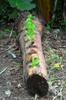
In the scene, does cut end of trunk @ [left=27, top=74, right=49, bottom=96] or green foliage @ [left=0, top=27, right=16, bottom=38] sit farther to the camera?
green foliage @ [left=0, top=27, right=16, bottom=38]

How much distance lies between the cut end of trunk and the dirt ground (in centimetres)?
10

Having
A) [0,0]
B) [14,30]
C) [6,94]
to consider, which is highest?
[0,0]

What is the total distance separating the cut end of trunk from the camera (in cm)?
358

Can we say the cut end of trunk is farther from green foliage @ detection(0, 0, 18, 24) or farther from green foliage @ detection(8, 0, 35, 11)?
green foliage @ detection(0, 0, 18, 24)

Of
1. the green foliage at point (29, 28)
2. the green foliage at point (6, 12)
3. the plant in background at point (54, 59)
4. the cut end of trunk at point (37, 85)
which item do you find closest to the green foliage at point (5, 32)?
the green foliage at point (6, 12)

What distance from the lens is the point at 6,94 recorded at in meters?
3.85

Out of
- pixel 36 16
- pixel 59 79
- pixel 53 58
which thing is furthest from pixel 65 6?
pixel 59 79

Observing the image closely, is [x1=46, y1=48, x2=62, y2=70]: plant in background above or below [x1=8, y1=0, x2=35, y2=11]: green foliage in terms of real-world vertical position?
below

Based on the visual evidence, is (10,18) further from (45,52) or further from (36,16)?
(45,52)

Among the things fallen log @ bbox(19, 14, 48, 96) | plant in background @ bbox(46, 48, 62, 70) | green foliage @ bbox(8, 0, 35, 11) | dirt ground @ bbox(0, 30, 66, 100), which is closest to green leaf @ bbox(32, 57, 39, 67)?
fallen log @ bbox(19, 14, 48, 96)

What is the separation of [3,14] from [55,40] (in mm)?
1080

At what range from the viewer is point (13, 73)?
427 cm

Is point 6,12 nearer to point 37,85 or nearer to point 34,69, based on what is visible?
point 34,69

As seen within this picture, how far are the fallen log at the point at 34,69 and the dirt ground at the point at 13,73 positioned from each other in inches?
6.1
